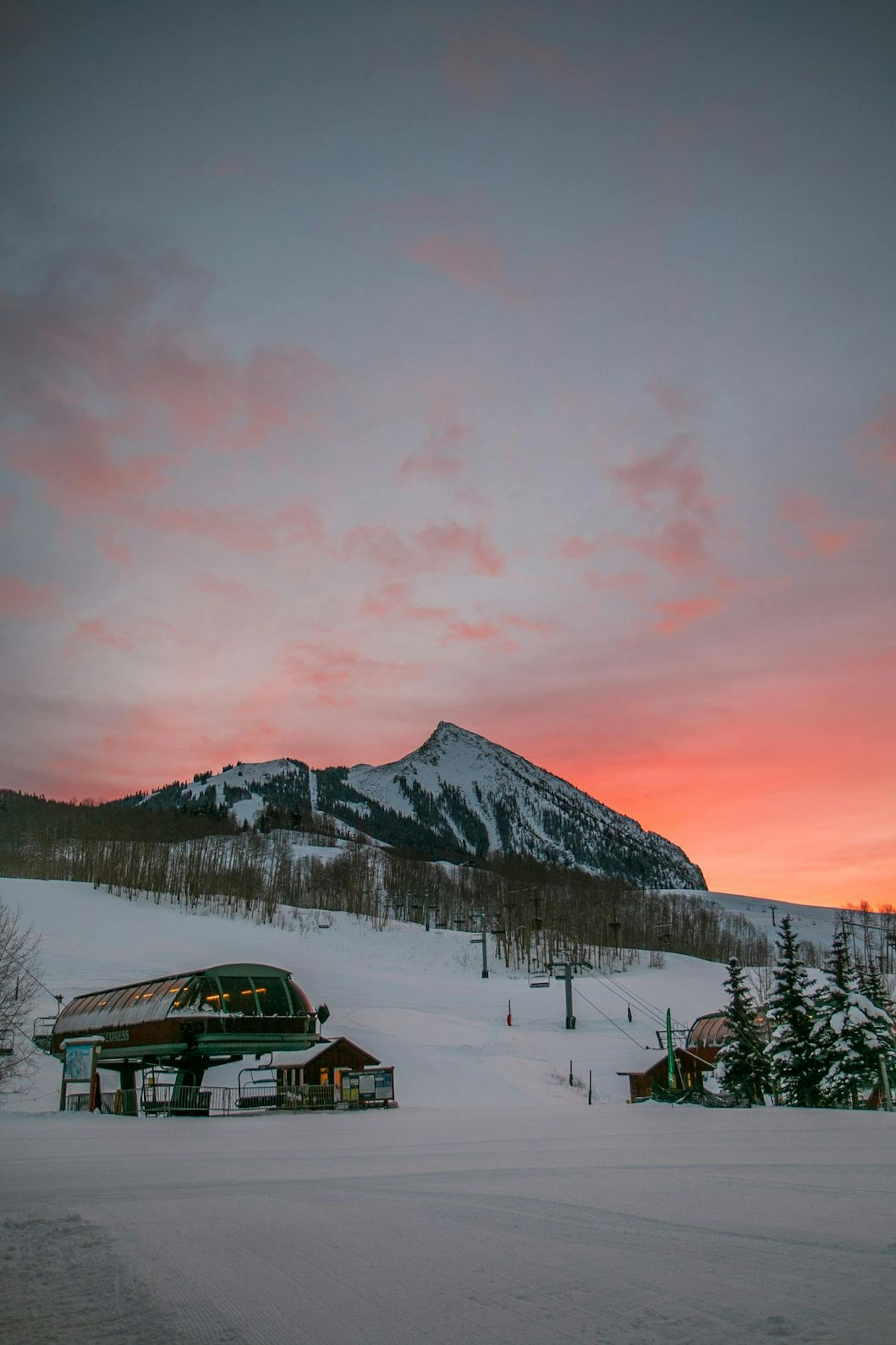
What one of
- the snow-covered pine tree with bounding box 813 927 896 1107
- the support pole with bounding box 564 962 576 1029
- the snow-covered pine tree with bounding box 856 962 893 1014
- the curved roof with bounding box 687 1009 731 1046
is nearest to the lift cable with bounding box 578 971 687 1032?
the curved roof with bounding box 687 1009 731 1046

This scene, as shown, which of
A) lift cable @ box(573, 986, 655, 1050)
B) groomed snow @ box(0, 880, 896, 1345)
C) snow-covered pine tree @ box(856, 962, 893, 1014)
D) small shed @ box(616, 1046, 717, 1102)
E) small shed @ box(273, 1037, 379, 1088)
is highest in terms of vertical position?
groomed snow @ box(0, 880, 896, 1345)

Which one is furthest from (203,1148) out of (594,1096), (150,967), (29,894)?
(29,894)

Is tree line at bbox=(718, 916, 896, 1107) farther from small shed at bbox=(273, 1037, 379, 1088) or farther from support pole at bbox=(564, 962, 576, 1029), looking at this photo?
support pole at bbox=(564, 962, 576, 1029)

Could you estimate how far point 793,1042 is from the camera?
1328 inches

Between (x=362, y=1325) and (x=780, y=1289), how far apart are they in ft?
8.33

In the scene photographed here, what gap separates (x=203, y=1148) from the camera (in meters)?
16.5

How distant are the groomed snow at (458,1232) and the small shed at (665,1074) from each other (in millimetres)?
22963

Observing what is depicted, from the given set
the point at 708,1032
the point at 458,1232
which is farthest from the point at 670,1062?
the point at 458,1232

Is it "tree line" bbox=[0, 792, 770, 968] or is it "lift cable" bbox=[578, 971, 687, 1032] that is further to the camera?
"tree line" bbox=[0, 792, 770, 968]

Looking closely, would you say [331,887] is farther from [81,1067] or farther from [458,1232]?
[458,1232]

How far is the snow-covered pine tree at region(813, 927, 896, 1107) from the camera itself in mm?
31062

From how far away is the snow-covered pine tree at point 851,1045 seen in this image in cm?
3106

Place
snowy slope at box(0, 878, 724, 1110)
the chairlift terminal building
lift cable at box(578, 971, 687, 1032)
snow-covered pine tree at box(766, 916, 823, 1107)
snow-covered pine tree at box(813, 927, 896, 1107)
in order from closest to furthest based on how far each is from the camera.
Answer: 1. snow-covered pine tree at box(813, 927, 896, 1107)
2. snow-covered pine tree at box(766, 916, 823, 1107)
3. the chairlift terminal building
4. snowy slope at box(0, 878, 724, 1110)
5. lift cable at box(578, 971, 687, 1032)

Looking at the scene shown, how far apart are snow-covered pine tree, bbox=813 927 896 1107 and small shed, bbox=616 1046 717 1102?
31.2 feet
